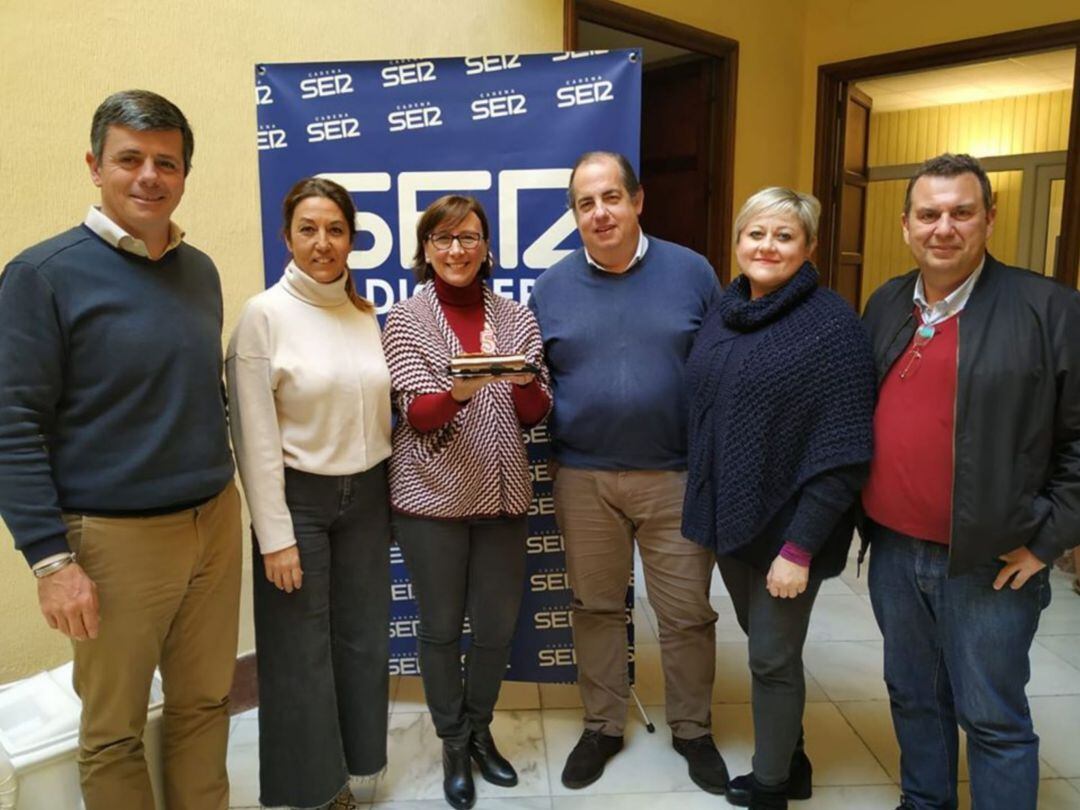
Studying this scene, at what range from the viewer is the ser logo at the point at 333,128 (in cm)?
216

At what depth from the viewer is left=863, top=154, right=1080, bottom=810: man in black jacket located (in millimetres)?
1398

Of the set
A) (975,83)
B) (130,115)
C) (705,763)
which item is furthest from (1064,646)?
(975,83)

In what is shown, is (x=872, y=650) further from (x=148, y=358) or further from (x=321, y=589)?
(x=148, y=358)

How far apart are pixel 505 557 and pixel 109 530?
2.75 ft

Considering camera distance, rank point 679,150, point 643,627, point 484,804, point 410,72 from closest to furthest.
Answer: point 484,804 → point 410,72 → point 643,627 → point 679,150

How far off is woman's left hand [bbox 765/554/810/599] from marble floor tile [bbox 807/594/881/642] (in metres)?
1.36

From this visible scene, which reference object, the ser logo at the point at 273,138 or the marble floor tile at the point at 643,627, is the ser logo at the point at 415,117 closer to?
the ser logo at the point at 273,138

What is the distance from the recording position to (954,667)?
1562 millimetres

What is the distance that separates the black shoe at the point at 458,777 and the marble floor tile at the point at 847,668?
3.85 feet

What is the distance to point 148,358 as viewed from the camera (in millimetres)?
1322

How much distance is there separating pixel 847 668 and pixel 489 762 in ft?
4.33

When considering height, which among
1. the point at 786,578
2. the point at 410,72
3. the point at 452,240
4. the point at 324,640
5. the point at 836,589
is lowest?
the point at 836,589

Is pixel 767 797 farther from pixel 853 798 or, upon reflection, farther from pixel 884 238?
pixel 884 238

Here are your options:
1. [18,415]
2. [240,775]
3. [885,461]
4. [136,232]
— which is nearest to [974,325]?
[885,461]
